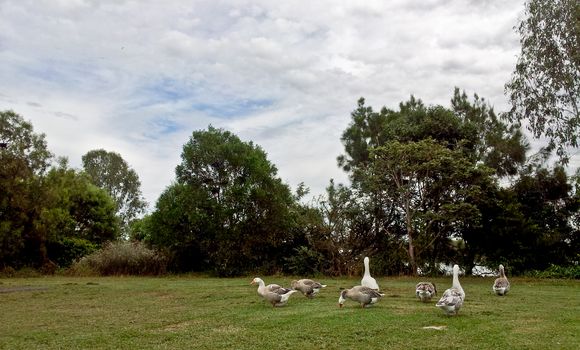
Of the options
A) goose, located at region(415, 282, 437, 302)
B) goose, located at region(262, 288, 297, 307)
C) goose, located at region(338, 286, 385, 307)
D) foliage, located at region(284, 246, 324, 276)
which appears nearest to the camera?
goose, located at region(338, 286, 385, 307)

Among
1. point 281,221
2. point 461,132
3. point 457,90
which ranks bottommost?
point 281,221

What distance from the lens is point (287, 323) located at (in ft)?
34.3

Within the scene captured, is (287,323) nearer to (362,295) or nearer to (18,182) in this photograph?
(362,295)

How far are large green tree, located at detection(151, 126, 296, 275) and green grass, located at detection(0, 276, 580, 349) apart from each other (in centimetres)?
1271

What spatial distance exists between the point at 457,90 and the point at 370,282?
22219mm

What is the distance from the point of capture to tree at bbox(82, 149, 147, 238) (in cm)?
6016

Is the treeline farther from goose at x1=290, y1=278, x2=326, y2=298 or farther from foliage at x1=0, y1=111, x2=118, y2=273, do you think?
goose at x1=290, y1=278, x2=326, y2=298

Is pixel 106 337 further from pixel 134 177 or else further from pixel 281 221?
pixel 134 177

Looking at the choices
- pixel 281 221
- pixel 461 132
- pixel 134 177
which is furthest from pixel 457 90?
pixel 134 177

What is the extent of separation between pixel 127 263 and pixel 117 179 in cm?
3196

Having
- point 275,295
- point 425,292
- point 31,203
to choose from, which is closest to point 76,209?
point 31,203

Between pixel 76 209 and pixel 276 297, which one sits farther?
pixel 76 209

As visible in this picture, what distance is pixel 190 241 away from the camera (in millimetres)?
29344

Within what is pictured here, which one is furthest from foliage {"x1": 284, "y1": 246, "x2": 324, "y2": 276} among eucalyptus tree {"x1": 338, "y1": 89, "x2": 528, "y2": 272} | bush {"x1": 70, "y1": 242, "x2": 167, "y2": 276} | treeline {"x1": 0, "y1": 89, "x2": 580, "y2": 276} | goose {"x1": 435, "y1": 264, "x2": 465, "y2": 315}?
goose {"x1": 435, "y1": 264, "x2": 465, "y2": 315}
